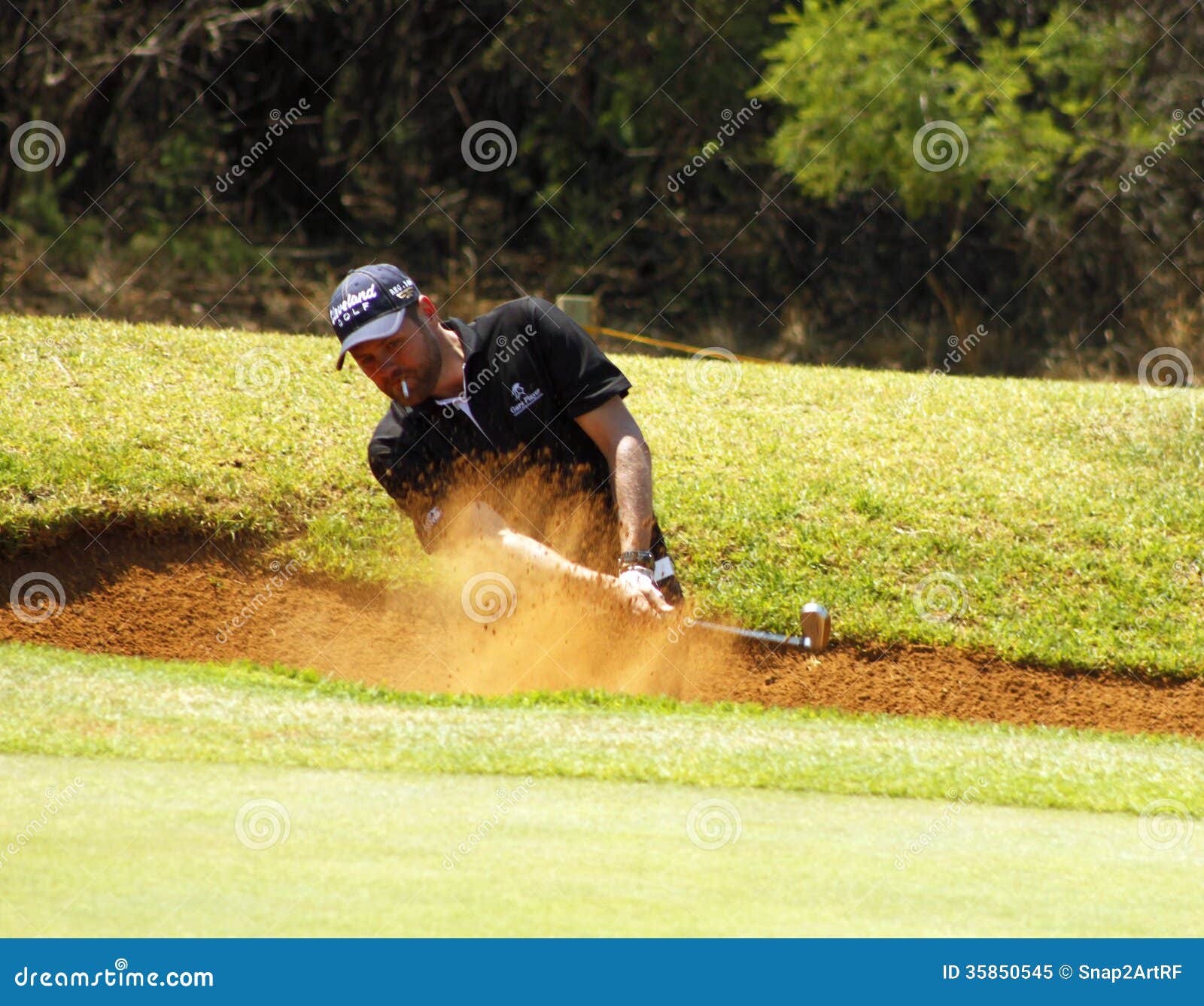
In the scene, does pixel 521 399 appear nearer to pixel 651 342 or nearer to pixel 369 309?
pixel 369 309

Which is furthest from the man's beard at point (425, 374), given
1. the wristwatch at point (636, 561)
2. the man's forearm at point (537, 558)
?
the wristwatch at point (636, 561)

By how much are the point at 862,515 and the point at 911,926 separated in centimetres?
564

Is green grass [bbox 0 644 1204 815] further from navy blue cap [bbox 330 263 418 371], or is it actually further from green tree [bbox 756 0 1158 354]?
green tree [bbox 756 0 1158 354]

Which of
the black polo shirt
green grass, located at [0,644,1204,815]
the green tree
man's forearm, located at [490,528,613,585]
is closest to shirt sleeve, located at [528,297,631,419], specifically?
the black polo shirt

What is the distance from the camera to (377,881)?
3.06m

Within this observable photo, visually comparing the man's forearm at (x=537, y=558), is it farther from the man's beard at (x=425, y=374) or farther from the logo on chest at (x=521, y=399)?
the man's beard at (x=425, y=374)

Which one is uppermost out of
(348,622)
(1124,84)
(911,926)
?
(1124,84)

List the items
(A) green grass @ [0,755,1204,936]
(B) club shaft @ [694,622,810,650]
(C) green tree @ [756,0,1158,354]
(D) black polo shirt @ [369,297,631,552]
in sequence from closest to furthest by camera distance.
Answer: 1. (A) green grass @ [0,755,1204,936]
2. (D) black polo shirt @ [369,297,631,552]
3. (B) club shaft @ [694,622,810,650]
4. (C) green tree @ [756,0,1158,354]

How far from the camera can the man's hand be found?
20.4 feet

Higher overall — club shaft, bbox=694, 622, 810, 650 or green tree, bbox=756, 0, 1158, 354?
green tree, bbox=756, 0, 1158, 354

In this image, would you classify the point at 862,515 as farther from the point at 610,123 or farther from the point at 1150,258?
the point at 610,123

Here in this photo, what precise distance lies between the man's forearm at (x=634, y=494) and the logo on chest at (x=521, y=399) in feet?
1.60

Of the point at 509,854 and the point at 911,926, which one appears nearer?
the point at 911,926

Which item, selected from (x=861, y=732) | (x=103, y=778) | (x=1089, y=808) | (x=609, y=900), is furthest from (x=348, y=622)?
(x=609, y=900)
